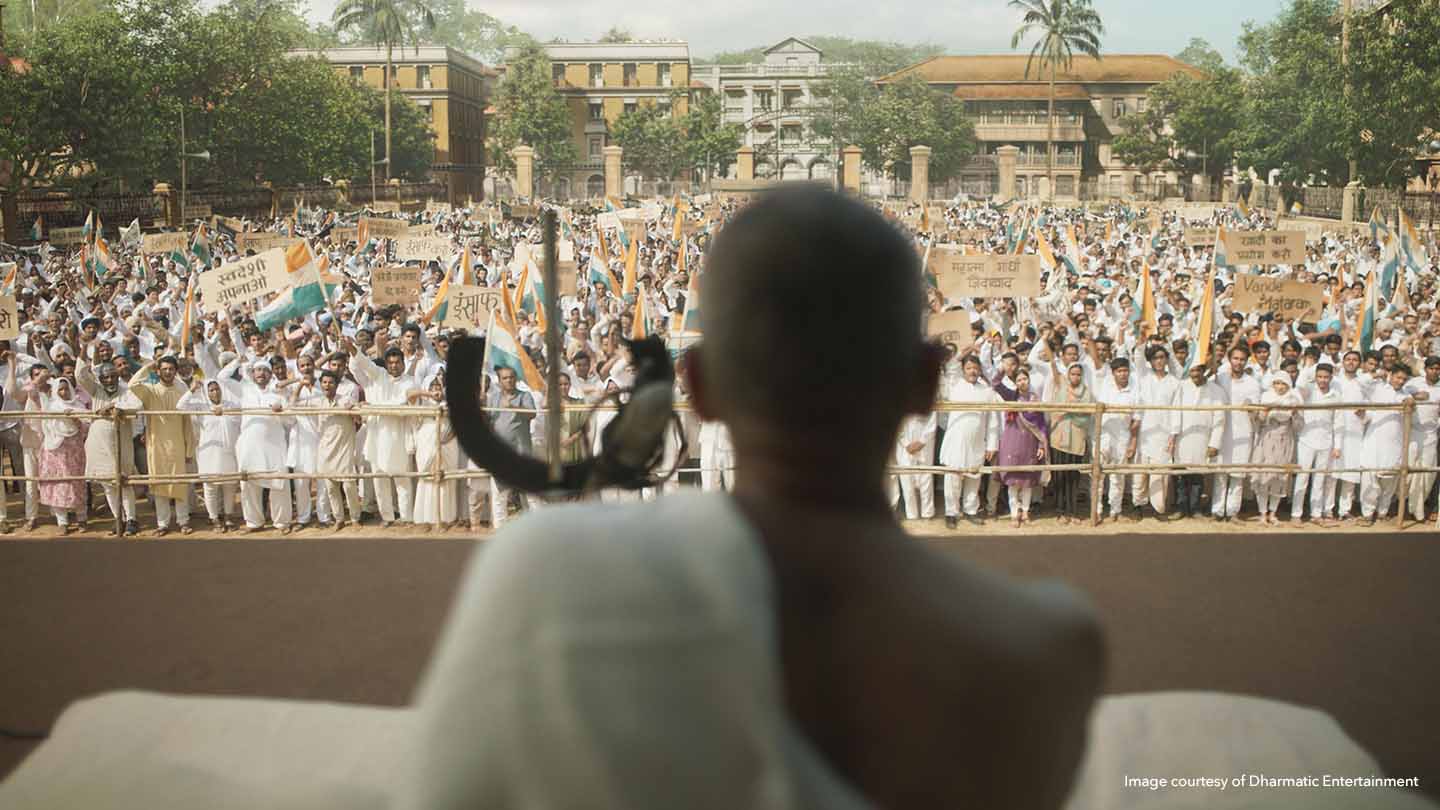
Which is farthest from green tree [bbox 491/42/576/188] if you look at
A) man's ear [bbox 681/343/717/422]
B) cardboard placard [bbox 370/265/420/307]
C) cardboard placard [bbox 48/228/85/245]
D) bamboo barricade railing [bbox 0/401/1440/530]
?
man's ear [bbox 681/343/717/422]

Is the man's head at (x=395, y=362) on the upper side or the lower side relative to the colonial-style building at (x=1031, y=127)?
lower

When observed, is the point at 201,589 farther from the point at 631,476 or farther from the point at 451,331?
the point at 631,476

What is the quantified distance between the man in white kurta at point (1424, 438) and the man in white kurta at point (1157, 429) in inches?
67.3

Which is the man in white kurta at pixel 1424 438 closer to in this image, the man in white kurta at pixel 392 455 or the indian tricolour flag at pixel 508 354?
the indian tricolour flag at pixel 508 354

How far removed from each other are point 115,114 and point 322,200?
13115 mm

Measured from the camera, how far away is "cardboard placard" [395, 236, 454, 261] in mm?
17312

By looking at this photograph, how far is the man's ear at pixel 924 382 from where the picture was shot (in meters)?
1.13

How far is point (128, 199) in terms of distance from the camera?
1411 inches

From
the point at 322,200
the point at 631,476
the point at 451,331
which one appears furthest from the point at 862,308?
the point at 322,200

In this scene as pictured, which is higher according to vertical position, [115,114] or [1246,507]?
[115,114]

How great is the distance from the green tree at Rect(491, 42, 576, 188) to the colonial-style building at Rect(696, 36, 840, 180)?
11236mm

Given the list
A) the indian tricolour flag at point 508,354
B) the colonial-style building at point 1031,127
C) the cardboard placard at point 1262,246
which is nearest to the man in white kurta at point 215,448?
the indian tricolour flag at point 508,354

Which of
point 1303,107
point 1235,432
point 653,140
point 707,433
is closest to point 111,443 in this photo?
point 707,433

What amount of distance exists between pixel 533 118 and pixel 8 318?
6130 cm
